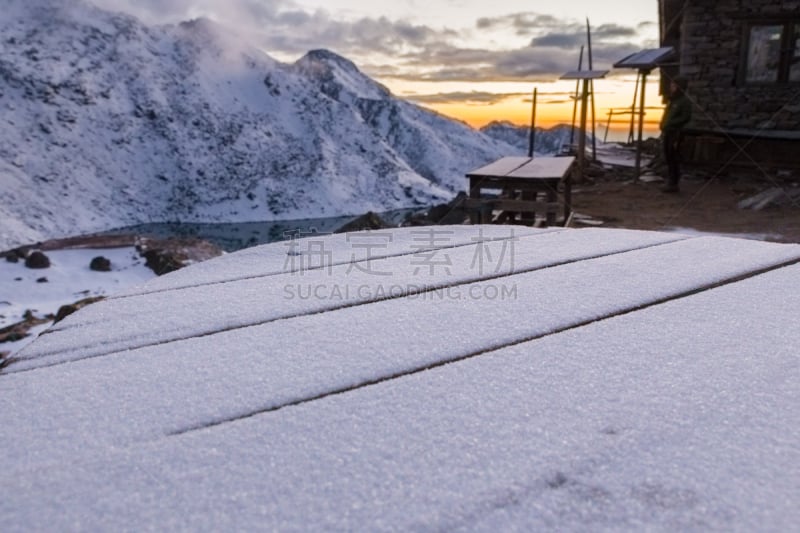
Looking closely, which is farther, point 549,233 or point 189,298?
point 549,233

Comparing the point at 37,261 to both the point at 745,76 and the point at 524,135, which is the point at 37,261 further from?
the point at 524,135

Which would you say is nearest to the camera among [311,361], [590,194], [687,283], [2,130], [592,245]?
[311,361]

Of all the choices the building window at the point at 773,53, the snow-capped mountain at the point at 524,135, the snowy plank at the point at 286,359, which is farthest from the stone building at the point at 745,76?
the snow-capped mountain at the point at 524,135

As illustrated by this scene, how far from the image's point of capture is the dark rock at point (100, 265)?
61.8ft

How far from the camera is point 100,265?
1889 cm

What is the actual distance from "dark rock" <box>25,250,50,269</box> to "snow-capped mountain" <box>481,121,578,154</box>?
131 meters

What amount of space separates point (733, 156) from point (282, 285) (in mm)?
13119

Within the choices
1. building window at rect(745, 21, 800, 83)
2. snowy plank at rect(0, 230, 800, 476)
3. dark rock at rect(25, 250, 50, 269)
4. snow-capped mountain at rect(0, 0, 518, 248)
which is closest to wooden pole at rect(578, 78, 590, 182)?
building window at rect(745, 21, 800, 83)

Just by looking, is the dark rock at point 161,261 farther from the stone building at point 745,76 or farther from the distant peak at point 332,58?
the distant peak at point 332,58

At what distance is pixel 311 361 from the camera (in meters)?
1.06

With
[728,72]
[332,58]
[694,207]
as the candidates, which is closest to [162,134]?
[728,72]

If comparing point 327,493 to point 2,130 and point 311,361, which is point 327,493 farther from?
point 2,130

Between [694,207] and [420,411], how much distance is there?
33.9 feet

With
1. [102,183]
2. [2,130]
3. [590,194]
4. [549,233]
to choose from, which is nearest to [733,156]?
[590,194]
